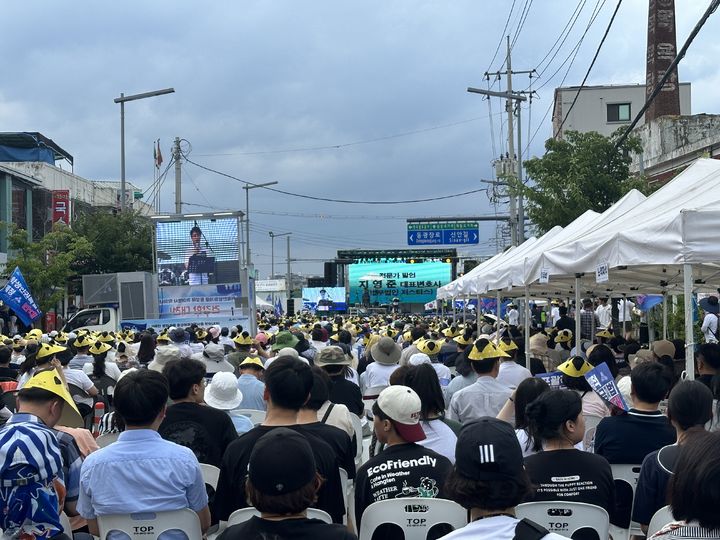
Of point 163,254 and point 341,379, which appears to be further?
point 163,254

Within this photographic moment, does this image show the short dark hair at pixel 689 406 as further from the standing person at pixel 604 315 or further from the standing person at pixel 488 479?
the standing person at pixel 604 315

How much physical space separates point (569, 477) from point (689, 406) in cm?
78

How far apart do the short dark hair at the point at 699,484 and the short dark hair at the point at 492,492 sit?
56 centimetres

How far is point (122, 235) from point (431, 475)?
42631 millimetres

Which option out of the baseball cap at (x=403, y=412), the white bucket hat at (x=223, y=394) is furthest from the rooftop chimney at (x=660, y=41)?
the baseball cap at (x=403, y=412)

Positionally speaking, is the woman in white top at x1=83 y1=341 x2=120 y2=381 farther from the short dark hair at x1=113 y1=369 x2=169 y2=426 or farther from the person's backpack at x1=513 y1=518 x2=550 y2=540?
the person's backpack at x1=513 y1=518 x2=550 y2=540

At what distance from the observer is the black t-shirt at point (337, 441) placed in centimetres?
557

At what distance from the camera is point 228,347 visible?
1970 cm

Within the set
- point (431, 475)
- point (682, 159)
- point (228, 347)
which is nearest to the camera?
point (431, 475)

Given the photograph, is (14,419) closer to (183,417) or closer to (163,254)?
(183,417)

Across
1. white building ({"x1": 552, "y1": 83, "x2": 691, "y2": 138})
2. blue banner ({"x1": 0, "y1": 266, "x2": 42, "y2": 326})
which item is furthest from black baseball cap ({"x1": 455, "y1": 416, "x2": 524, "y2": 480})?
white building ({"x1": 552, "y1": 83, "x2": 691, "y2": 138})

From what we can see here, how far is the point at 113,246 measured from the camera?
45.2 m

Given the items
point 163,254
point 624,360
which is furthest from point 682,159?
point 624,360

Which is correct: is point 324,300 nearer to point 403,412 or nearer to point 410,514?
point 403,412
